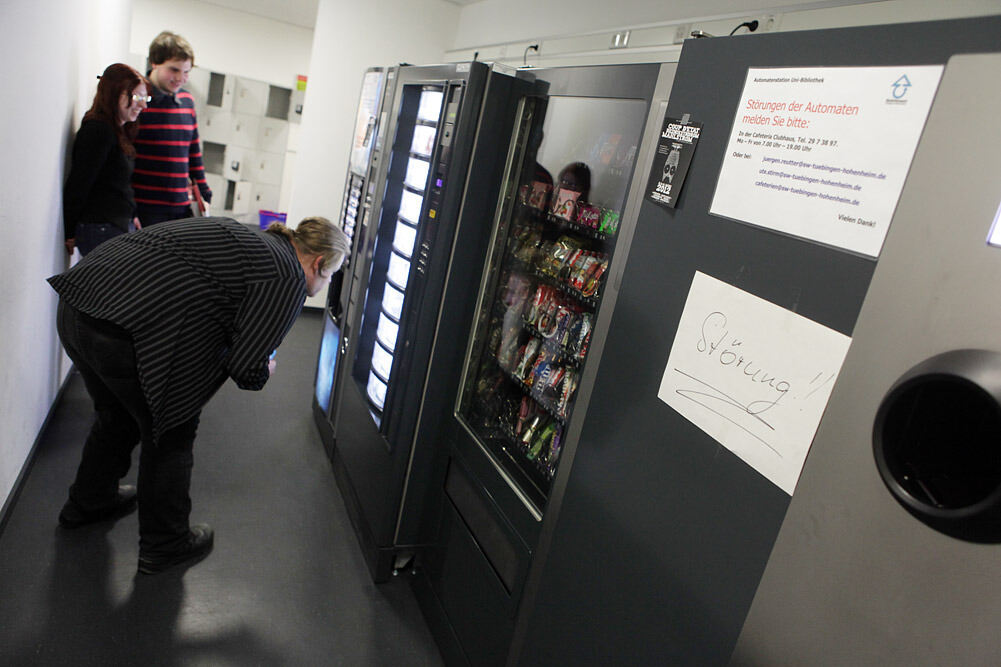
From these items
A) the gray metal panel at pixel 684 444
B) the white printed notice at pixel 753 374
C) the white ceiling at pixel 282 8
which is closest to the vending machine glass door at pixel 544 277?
the gray metal panel at pixel 684 444

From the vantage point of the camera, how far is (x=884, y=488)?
86 centimetres

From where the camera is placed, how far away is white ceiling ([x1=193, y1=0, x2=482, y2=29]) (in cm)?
729

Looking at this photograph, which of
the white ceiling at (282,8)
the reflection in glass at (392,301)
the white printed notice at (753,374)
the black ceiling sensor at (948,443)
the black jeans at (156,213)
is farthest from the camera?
the white ceiling at (282,8)

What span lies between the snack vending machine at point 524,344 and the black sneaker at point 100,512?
1334 mm

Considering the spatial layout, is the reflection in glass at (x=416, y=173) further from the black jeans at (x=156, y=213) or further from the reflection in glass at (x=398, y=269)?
the black jeans at (x=156, y=213)

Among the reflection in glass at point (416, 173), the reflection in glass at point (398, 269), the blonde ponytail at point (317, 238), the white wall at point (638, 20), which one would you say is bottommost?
the reflection in glass at point (398, 269)

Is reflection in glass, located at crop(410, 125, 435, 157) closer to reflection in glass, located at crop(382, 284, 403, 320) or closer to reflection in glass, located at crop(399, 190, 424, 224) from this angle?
reflection in glass, located at crop(399, 190, 424, 224)

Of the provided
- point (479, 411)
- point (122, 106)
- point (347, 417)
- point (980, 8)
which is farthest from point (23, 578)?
point (980, 8)

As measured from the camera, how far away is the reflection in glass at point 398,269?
264 centimetres

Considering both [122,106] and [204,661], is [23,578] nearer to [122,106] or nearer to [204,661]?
[204,661]

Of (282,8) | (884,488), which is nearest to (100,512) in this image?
(884,488)

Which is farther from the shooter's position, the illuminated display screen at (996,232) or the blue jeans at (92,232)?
the blue jeans at (92,232)

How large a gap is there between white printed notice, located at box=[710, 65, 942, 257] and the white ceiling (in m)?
7.00

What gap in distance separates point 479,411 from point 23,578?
1.69 metres
